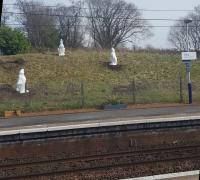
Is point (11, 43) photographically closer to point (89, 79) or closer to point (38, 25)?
point (89, 79)

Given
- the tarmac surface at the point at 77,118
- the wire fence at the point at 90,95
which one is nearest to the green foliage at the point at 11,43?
the wire fence at the point at 90,95

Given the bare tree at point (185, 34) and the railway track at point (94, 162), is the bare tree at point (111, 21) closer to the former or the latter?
the bare tree at point (185, 34)

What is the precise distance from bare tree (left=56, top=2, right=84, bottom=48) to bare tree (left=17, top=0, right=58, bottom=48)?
1188 mm

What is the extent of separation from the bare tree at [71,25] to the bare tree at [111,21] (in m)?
1.83

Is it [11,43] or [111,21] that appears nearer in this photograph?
[11,43]

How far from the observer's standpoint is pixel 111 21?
63125mm

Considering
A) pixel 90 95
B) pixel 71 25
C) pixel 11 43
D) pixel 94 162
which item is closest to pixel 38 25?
pixel 71 25

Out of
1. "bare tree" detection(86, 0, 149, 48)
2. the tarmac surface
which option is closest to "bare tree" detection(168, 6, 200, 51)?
"bare tree" detection(86, 0, 149, 48)

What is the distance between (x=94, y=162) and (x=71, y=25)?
161 feet

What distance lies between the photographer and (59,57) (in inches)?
1405

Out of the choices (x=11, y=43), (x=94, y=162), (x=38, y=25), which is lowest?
(x=94, y=162)

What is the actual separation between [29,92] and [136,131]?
44.5 ft

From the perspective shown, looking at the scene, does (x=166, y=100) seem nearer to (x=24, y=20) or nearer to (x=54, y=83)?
(x=54, y=83)

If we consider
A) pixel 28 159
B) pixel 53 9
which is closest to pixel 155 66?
pixel 28 159
